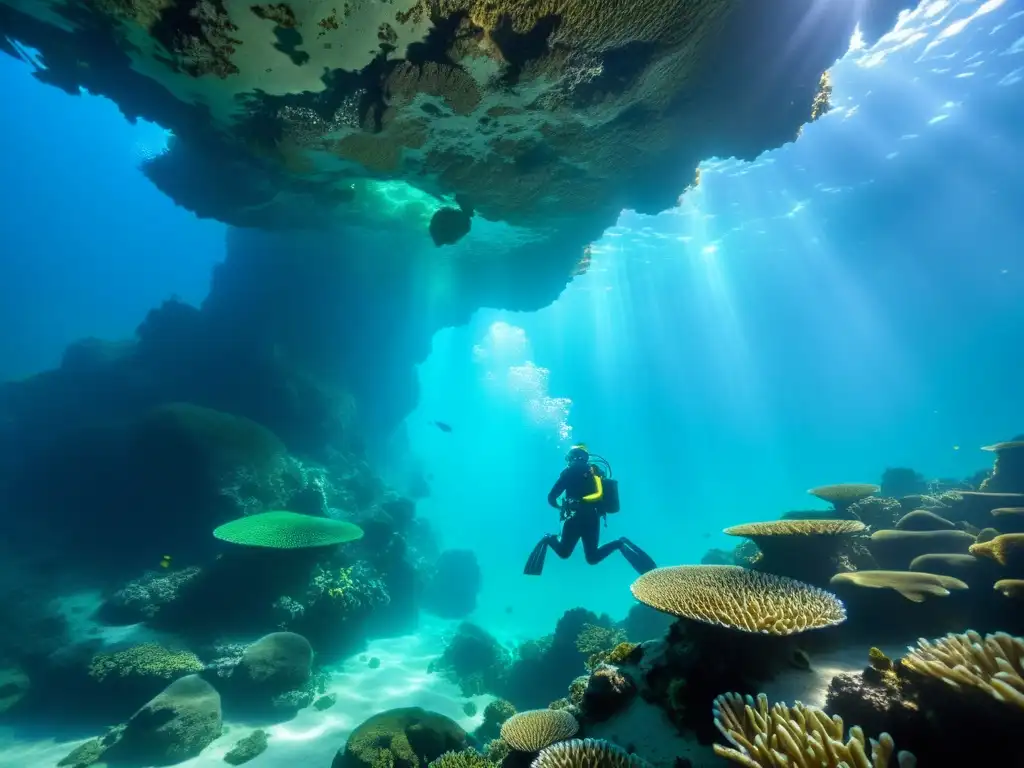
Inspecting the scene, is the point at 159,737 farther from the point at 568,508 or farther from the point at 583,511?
the point at 583,511

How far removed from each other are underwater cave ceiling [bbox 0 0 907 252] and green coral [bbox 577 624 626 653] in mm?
11235

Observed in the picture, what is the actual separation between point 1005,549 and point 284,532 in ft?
37.2

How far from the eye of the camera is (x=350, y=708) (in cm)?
949

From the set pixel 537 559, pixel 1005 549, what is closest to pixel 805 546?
pixel 1005 549

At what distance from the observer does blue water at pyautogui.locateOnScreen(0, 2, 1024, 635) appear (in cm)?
Result: 2334

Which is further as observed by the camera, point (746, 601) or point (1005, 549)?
point (1005, 549)

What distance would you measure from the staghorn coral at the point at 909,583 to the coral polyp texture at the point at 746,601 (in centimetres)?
95

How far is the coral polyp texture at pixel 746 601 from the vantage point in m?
3.36

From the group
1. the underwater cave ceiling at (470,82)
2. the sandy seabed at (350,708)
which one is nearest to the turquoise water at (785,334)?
the underwater cave ceiling at (470,82)

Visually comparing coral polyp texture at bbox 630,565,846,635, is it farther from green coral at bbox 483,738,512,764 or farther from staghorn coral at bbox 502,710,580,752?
green coral at bbox 483,738,512,764

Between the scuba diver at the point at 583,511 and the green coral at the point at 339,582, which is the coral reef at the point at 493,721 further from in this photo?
the green coral at the point at 339,582

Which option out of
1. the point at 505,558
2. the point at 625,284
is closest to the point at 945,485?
the point at 625,284

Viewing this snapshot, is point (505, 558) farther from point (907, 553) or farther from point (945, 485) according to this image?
point (907, 553)

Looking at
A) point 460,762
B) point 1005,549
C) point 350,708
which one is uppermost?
point 1005,549
